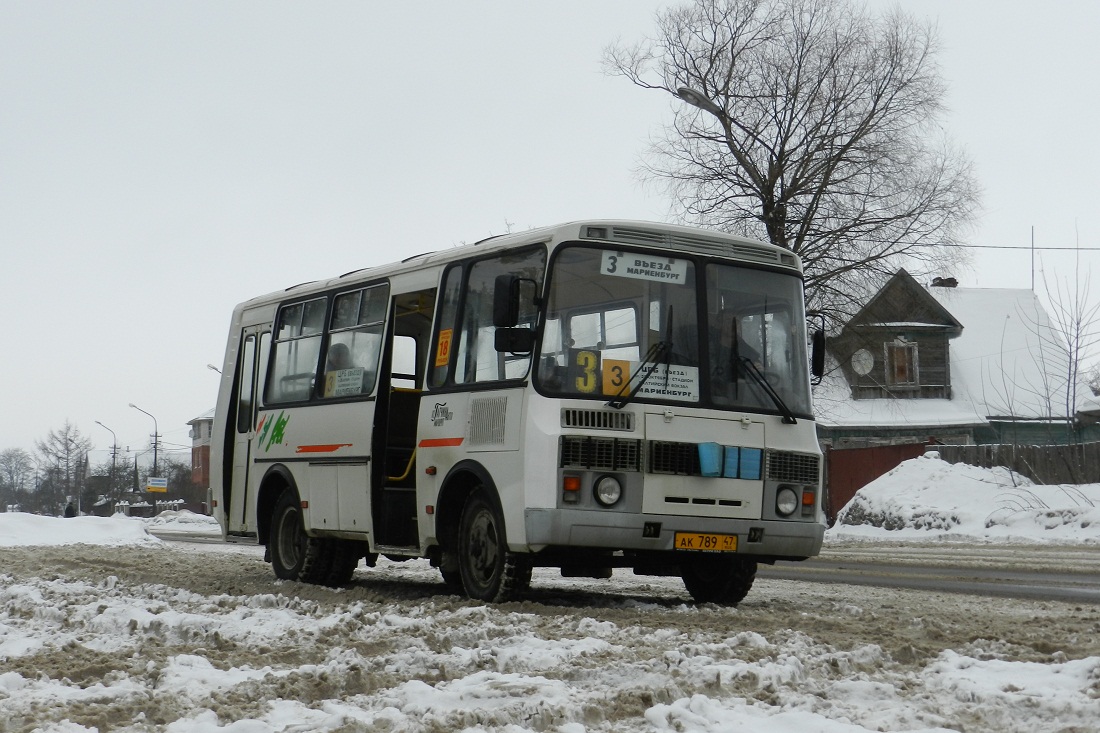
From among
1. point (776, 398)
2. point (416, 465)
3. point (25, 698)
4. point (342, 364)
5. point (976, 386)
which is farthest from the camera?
point (976, 386)

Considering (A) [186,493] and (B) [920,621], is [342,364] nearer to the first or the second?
(B) [920,621]

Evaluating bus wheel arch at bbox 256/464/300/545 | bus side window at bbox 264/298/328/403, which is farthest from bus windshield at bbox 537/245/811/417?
bus wheel arch at bbox 256/464/300/545

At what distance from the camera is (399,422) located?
486 inches

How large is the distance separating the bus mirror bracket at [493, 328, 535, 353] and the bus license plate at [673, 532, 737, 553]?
1.71 meters

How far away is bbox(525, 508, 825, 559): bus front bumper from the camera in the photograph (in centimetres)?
964

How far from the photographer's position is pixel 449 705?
5664 mm

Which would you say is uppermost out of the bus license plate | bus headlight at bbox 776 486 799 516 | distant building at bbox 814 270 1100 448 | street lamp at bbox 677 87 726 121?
street lamp at bbox 677 87 726 121

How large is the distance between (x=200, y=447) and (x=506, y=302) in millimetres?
101300

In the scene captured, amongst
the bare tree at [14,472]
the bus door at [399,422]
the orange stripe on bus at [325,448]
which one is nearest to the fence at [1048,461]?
the orange stripe on bus at [325,448]

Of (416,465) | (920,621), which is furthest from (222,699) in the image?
(416,465)

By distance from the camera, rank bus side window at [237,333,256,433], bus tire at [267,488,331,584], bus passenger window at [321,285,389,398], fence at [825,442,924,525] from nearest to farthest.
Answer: bus passenger window at [321,285,389,398]
bus tire at [267,488,331,584]
bus side window at [237,333,256,433]
fence at [825,442,924,525]

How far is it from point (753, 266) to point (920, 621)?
3464 mm

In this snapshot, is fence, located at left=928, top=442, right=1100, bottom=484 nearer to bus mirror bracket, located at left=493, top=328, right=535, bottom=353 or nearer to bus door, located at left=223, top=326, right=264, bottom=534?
bus door, located at left=223, top=326, right=264, bottom=534

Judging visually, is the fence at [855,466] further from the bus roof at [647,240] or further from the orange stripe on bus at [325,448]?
the bus roof at [647,240]
